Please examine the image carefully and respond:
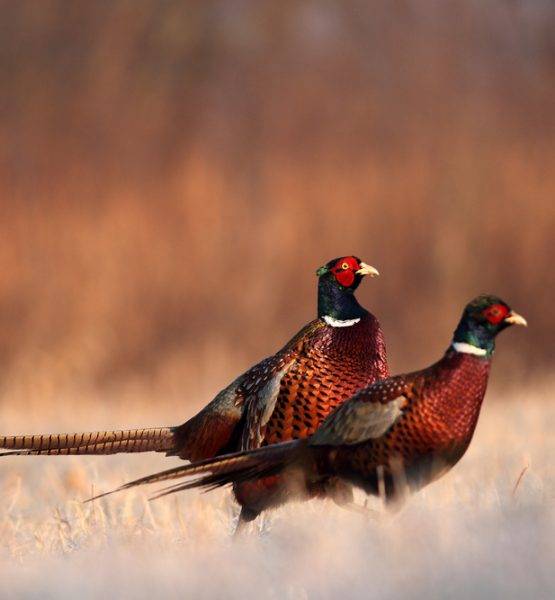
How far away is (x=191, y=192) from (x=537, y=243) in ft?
9.42

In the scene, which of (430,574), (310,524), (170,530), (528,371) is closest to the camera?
(430,574)

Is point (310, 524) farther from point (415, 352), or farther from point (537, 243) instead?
point (537, 243)

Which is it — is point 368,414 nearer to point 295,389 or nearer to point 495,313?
point 495,313

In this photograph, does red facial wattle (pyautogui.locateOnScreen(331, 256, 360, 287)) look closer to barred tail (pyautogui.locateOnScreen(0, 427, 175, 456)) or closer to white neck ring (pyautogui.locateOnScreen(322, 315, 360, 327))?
white neck ring (pyautogui.locateOnScreen(322, 315, 360, 327))

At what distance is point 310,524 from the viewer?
396 cm

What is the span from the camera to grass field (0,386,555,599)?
3.22m

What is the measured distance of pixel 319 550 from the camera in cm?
347

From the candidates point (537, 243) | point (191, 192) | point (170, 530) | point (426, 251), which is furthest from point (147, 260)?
point (170, 530)

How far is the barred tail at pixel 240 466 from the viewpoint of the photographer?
13.8 feet

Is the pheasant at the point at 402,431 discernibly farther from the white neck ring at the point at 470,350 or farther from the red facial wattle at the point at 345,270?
the red facial wattle at the point at 345,270

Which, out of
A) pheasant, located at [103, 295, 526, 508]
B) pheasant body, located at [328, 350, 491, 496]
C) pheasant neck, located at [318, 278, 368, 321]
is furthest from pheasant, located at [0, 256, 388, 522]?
pheasant body, located at [328, 350, 491, 496]

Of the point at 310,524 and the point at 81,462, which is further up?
the point at 310,524

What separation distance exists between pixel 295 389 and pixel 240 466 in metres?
0.74

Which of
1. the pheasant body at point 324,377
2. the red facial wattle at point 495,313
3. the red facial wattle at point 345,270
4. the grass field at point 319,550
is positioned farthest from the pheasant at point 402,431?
the red facial wattle at point 345,270
